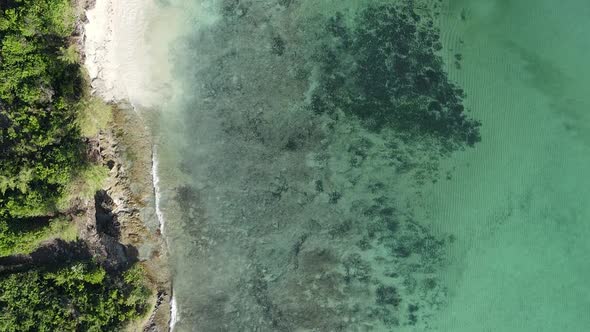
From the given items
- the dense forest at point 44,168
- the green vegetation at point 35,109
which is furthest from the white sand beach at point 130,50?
the green vegetation at point 35,109

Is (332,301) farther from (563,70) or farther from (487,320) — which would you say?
(563,70)

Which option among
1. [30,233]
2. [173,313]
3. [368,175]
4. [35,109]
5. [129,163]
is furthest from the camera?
[368,175]

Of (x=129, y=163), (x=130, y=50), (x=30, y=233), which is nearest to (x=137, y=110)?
(x=129, y=163)

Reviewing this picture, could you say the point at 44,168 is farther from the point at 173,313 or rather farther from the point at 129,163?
the point at 173,313

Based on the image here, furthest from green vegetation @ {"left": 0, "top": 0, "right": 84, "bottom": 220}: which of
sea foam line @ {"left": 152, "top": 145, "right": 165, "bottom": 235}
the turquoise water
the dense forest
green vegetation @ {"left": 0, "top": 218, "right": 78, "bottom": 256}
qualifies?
the turquoise water

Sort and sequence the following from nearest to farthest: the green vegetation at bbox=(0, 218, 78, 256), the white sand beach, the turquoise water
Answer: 1. the green vegetation at bbox=(0, 218, 78, 256)
2. the white sand beach
3. the turquoise water

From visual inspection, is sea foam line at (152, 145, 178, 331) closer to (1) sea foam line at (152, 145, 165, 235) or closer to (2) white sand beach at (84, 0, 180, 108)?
(1) sea foam line at (152, 145, 165, 235)
